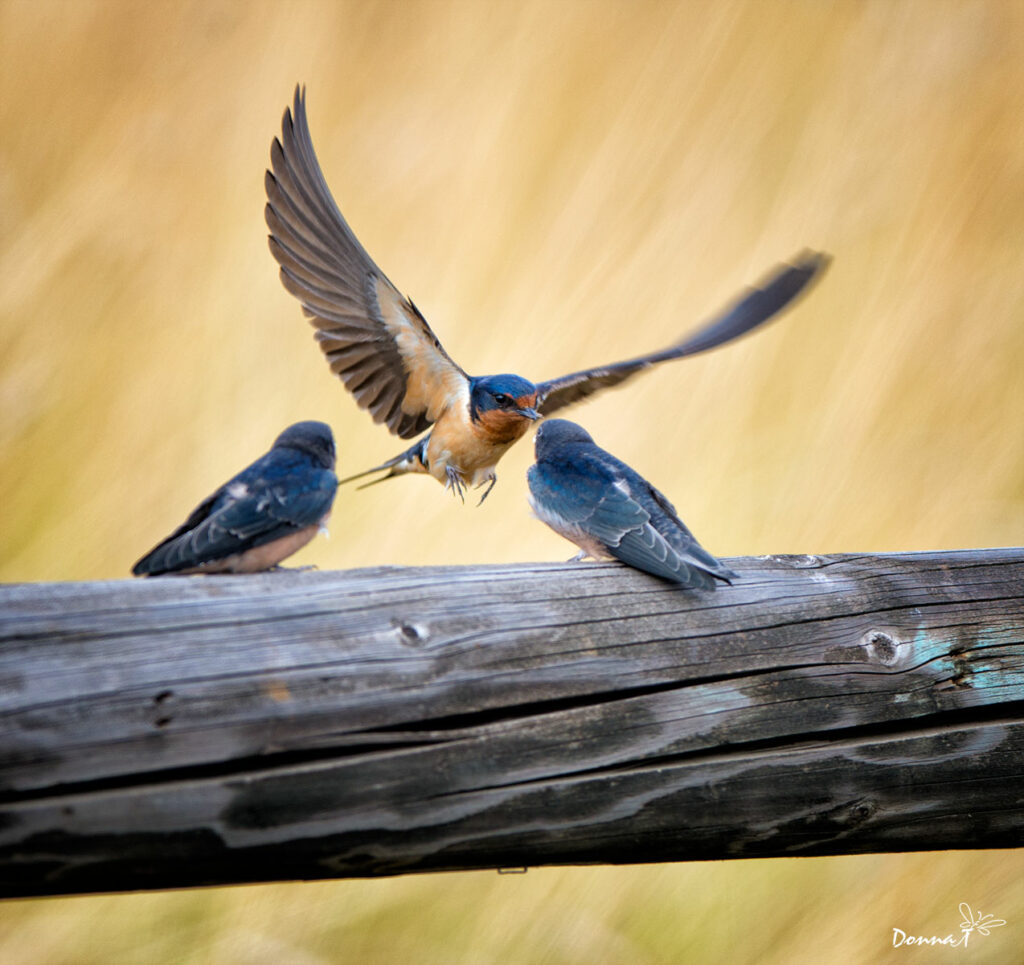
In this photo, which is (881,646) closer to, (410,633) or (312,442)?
(410,633)

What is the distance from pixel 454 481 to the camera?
12.3ft

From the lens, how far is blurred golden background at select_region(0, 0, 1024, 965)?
3641 mm

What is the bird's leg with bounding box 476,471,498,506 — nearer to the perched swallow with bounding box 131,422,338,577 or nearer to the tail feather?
the tail feather

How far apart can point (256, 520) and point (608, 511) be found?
29.7 inches

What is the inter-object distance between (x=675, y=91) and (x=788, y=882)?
3.00 metres

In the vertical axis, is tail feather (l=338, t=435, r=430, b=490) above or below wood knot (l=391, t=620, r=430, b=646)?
above

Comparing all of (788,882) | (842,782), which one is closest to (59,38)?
(842,782)

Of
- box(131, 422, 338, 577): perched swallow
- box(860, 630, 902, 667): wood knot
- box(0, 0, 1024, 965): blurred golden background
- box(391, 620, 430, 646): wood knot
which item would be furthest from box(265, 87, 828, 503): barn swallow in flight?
box(391, 620, 430, 646): wood knot

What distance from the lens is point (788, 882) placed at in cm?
368

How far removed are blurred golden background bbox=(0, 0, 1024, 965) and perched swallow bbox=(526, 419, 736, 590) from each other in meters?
1.39

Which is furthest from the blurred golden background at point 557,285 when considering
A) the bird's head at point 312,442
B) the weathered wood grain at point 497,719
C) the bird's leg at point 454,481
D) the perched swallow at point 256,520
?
the weathered wood grain at point 497,719

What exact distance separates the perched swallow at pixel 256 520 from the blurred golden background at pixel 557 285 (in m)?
1.70

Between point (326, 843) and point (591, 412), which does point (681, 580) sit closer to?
point (326, 843)

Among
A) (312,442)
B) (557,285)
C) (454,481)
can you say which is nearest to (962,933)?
(454,481)
